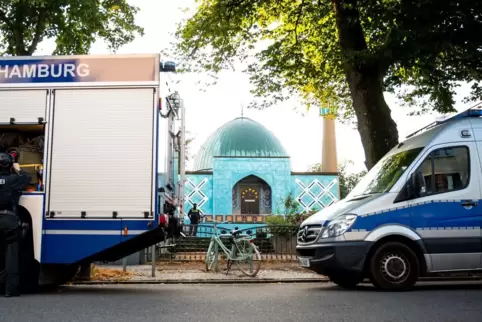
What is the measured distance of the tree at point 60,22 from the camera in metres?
14.6

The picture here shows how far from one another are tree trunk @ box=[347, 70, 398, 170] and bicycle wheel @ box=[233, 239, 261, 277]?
337 cm

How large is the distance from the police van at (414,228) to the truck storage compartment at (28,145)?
4544 millimetres

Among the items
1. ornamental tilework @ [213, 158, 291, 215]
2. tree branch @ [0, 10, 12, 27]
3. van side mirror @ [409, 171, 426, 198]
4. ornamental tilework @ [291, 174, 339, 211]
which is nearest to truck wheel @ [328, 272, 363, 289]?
van side mirror @ [409, 171, 426, 198]

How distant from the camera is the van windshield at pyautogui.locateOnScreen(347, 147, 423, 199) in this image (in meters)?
8.84

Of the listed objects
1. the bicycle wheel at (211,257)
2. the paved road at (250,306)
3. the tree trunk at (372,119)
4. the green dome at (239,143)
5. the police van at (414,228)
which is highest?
the green dome at (239,143)

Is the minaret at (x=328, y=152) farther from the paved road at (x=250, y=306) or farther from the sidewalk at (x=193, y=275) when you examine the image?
the paved road at (x=250, y=306)

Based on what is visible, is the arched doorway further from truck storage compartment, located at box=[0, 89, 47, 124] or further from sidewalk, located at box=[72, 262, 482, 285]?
truck storage compartment, located at box=[0, 89, 47, 124]

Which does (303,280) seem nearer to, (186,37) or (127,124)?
(127,124)

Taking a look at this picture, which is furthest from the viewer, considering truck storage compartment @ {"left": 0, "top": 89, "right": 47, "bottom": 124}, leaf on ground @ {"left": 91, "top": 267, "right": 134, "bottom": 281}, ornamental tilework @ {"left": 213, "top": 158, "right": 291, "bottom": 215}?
ornamental tilework @ {"left": 213, "top": 158, "right": 291, "bottom": 215}

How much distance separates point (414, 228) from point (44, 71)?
245 inches

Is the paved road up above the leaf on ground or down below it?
above

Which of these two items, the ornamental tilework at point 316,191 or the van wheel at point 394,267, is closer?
the van wheel at point 394,267

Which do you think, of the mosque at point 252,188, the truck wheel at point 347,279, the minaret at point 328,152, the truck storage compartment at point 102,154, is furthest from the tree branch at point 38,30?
the minaret at point 328,152

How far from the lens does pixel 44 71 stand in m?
8.84
